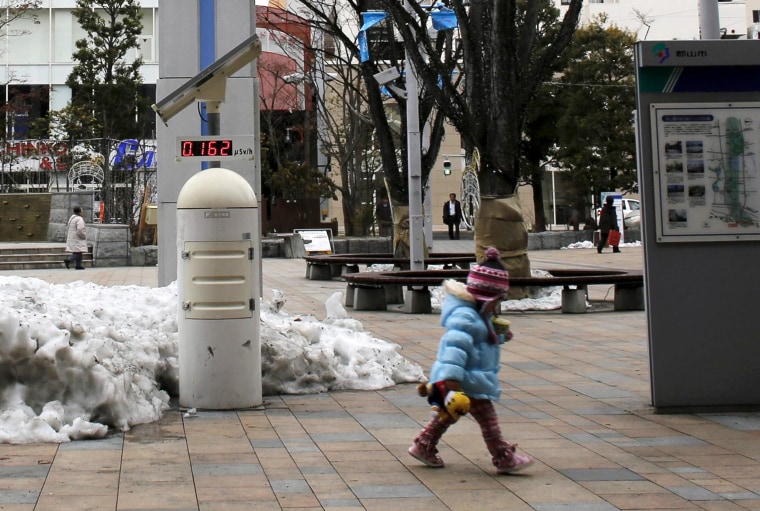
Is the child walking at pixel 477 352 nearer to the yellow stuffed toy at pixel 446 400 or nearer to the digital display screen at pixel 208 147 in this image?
the yellow stuffed toy at pixel 446 400

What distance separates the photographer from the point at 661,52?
7344mm

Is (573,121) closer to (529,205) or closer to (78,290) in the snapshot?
(529,205)

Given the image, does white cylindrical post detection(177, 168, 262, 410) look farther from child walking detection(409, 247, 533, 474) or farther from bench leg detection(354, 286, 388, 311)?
bench leg detection(354, 286, 388, 311)

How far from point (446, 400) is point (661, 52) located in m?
3.14

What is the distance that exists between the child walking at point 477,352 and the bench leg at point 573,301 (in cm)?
932

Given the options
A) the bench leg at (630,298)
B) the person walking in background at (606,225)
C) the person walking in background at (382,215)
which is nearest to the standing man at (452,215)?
the person walking in background at (382,215)

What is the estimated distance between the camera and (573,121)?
47.2m

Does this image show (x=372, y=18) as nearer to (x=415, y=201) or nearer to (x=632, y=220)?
(x=415, y=201)

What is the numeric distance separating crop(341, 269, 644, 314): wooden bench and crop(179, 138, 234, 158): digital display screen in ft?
22.7

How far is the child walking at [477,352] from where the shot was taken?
565cm

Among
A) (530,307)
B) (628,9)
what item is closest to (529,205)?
(628,9)

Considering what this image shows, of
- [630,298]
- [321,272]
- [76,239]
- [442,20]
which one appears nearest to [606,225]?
[321,272]

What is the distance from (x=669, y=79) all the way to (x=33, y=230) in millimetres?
31658

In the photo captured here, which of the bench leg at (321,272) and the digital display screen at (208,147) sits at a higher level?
the digital display screen at (208,147)
